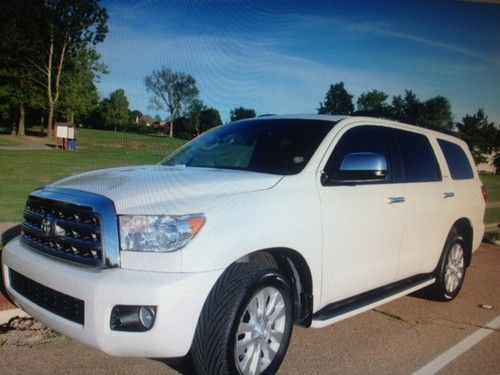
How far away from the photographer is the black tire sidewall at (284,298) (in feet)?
9.39

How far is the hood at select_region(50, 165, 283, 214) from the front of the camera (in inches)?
111

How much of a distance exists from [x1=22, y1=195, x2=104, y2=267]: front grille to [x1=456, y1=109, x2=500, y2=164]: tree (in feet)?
236

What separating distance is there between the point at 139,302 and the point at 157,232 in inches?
15.9

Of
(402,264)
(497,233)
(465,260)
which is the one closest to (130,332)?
(402,264)

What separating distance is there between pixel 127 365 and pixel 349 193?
210cm

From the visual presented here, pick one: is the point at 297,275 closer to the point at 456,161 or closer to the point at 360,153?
the point at 360,153

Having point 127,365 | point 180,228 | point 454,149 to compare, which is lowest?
point 127,365

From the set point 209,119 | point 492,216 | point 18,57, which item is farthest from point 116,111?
point 492,216

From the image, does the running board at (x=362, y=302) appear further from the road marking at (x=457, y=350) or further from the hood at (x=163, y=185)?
the hood at (x=163, y=185)

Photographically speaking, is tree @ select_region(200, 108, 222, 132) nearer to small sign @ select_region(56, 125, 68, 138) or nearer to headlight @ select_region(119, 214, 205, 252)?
small sign @ select_region(56, 125, 68, 138)

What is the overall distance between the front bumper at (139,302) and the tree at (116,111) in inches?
2929

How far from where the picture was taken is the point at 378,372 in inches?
136

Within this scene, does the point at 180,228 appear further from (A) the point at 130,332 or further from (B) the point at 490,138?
(B) the point at 490,138

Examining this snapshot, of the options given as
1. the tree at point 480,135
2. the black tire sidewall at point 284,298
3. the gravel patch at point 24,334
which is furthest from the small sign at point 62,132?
the tree at point 480,135
